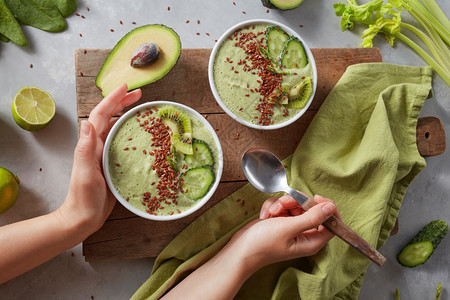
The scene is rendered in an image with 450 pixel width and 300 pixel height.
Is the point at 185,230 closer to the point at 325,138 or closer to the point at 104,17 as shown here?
the point at 325,138

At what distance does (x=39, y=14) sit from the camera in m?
1.96

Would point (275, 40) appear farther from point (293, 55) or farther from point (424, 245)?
point (424, 245)

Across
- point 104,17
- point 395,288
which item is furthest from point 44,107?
point 395,288

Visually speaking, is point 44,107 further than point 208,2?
No

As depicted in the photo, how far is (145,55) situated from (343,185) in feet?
3.07

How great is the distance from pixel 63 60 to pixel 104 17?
26cm

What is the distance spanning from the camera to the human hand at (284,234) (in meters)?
1.57

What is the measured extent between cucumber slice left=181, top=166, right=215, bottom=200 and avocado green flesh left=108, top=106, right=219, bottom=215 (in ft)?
0.09

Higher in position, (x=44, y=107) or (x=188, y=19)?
(x=188, y=19)

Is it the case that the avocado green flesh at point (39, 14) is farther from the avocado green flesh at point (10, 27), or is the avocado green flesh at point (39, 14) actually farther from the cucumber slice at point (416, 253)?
the cucumber slice at point (416, 253)

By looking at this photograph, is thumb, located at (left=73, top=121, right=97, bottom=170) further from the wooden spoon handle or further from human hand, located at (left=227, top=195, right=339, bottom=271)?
the wooden spoon handle

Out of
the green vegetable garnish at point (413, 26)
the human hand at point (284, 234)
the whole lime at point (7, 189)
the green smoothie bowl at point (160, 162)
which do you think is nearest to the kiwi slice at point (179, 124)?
the green smoothie bowl at point (160, 162)

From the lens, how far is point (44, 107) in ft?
6.21

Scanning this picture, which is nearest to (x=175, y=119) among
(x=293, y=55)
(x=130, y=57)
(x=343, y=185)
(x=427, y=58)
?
(x=130, y=57)
